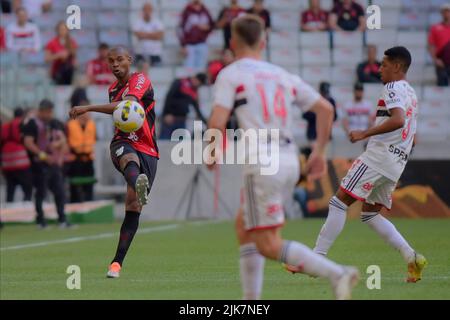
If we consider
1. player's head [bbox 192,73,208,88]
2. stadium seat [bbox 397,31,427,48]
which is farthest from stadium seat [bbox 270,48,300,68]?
player's head [bbox 192,73,208,88]

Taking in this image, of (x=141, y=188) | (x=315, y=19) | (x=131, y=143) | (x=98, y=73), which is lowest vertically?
(x=98, y=73)

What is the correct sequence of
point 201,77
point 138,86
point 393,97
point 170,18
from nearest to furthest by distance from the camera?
point 393,97, point 138,86, point 201,77, point 170,18

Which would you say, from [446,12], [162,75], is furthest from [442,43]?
[162,75]

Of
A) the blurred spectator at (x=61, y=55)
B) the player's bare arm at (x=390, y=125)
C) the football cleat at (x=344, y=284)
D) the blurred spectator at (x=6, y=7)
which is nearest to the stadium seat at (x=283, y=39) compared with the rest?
the blurred spectator at (x=61, y=55)

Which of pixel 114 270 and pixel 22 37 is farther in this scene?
pixel 22 37

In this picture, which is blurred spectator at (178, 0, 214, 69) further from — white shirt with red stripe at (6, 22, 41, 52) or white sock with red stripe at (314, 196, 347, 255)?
white sock with red stripe at (314, 196, 347, 255)

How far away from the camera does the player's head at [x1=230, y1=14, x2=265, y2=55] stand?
805 centimetres

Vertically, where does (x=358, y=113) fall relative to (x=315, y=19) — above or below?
below

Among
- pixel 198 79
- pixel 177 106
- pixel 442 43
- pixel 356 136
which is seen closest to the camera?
pixel 356 136

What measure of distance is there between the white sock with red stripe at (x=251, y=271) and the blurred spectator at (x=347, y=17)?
18168 millimetres

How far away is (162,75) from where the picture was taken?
86.0ft

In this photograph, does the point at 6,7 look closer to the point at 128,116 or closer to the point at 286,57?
the point at 286,57

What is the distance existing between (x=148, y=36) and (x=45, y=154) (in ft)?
19.9

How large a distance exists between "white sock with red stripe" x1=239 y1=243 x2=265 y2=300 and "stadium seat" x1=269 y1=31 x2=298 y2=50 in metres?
18.8
